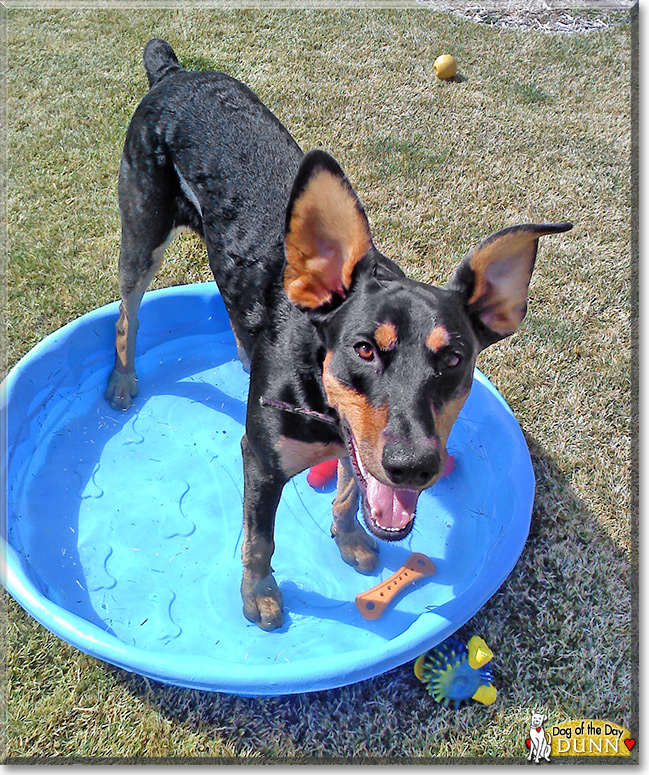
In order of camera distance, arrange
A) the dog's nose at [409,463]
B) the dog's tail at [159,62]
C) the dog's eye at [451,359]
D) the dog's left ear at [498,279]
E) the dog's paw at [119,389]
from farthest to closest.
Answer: the dog's paw at [119,389]
the dog's tail at [159,62]
the dog's left ear at [498,279]
the dog's eye at [451,359]
the dog's nose at [409,463]

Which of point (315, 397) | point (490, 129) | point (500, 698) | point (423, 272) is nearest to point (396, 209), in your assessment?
point (423, 272)

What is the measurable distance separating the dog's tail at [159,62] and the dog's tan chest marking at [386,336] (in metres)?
2.55

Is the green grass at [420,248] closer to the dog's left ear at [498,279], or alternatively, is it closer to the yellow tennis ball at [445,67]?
the yellow tennis ball at [445,67]

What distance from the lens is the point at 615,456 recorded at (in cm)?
451

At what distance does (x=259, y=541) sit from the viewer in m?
3.30

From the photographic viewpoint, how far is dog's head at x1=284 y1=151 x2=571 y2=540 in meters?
2.42

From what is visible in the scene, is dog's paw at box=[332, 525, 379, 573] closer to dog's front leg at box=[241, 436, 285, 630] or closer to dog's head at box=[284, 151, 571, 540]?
dog's front leg at box=[241, 436, 285, 630]

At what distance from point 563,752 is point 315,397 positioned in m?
2.04

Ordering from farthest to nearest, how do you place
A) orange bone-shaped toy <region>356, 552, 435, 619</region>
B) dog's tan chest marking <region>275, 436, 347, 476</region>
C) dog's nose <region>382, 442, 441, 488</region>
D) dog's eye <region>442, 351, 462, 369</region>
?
1. orange bone-shaped toy <region>356, 552, 435, 619</region>
2. dog's tan chest marking <region>275, 436, 347, 476</region>
3. dog's eye <region>442, 351, 462, 369</region>
4. dog's nose <region>382, 442, 441, 488</region>

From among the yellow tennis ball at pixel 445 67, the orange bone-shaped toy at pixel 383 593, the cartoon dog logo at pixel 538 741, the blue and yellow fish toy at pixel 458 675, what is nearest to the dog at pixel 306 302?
the orange bone-shaped toy at pixel 383 593

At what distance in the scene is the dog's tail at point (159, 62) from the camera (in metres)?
4.18

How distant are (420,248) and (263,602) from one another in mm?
3337

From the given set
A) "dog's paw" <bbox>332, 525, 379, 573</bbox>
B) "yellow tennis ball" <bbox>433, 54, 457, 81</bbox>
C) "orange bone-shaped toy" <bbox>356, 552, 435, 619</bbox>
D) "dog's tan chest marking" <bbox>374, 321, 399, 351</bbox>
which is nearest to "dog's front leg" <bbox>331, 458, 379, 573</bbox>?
"dog's paw" <bbox>332, 525, 379, 573</bbox>

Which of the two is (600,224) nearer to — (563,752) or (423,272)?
(423,272)
